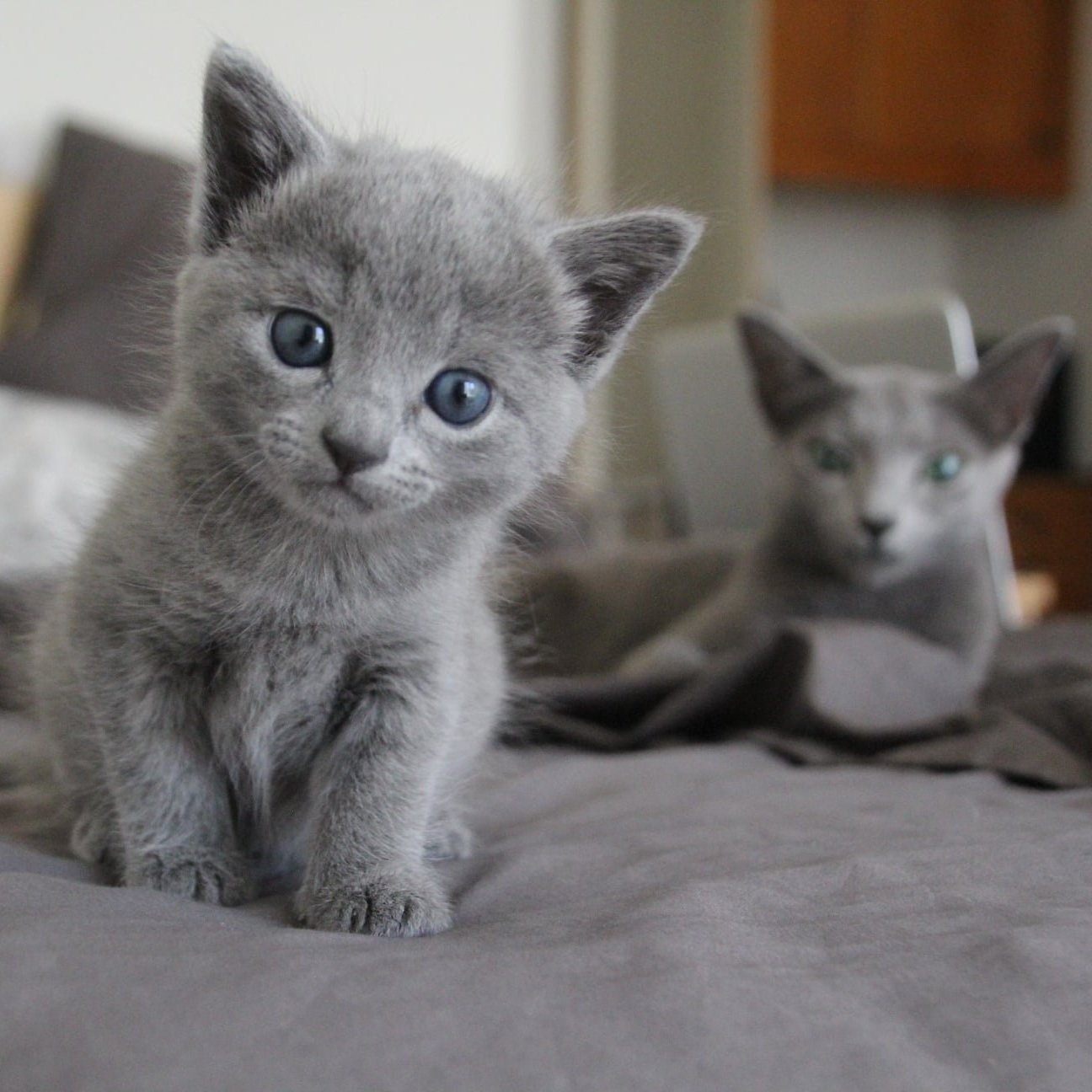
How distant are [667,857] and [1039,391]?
141 centimetres

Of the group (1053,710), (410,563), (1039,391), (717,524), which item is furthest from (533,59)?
(410,563)

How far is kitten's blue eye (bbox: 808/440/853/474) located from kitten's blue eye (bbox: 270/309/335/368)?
4.44ft

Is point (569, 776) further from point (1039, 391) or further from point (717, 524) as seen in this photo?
point (717, 524)

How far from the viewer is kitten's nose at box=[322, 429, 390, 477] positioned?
2.80ft

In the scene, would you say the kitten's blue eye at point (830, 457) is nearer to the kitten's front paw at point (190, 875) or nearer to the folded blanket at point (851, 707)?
the folded blanket at point (851, 707)

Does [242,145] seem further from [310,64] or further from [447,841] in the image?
[310,64]

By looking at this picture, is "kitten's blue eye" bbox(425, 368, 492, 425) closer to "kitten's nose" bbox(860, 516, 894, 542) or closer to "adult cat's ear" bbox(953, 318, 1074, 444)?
"kitten's nose" bbox(860, 516, 894, 542)

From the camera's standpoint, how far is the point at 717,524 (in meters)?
2.85

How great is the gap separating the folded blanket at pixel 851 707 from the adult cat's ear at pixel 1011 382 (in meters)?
0.42

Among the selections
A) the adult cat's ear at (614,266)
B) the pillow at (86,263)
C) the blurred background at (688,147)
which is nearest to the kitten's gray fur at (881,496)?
the blurred background at (688,147)

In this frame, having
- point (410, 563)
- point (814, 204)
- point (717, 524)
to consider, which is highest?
point (814, 204)

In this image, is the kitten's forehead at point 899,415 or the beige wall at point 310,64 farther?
the beige wall at point 310,64

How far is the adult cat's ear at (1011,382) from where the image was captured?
2.02 metres

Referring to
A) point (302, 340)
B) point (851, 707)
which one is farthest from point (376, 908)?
point (851, 707)
